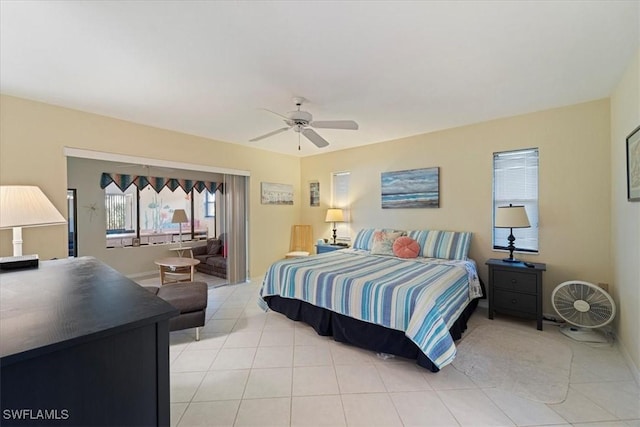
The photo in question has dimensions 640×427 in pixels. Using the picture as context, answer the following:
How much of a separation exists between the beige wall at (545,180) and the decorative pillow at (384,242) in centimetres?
41

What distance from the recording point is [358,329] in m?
2.57

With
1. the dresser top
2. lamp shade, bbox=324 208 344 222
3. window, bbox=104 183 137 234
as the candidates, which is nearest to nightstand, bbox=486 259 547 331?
lamp shade, bbox=324 208 344 222

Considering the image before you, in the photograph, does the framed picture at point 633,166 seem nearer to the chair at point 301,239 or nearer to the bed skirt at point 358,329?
the bed skirt at point 358,329

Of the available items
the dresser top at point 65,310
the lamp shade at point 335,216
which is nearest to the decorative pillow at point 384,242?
the lamp shade at point 335,216

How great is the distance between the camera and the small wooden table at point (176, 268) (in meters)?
4.25

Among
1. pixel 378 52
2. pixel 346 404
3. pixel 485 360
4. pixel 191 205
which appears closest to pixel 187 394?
pixel 346 404

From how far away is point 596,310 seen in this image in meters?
2.72

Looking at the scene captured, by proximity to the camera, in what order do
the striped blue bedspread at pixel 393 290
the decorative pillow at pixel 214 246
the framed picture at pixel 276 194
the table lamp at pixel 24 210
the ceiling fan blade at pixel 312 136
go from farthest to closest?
the decorative pillow at pixel 214 246 → the framed picture at pixel 276 194 → the ceiling fan blade at pixel 312 136 → the striped blue bedspread at pixel 393 290 → the table lamp at pixel 24 210

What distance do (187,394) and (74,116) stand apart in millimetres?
3284

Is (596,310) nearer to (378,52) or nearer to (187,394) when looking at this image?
(378,52)

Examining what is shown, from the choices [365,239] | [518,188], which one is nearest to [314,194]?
[365,239]

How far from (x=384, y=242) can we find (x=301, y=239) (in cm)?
214

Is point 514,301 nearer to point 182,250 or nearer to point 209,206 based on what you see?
point 182,250

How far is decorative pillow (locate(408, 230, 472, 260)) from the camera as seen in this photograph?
3646mm
